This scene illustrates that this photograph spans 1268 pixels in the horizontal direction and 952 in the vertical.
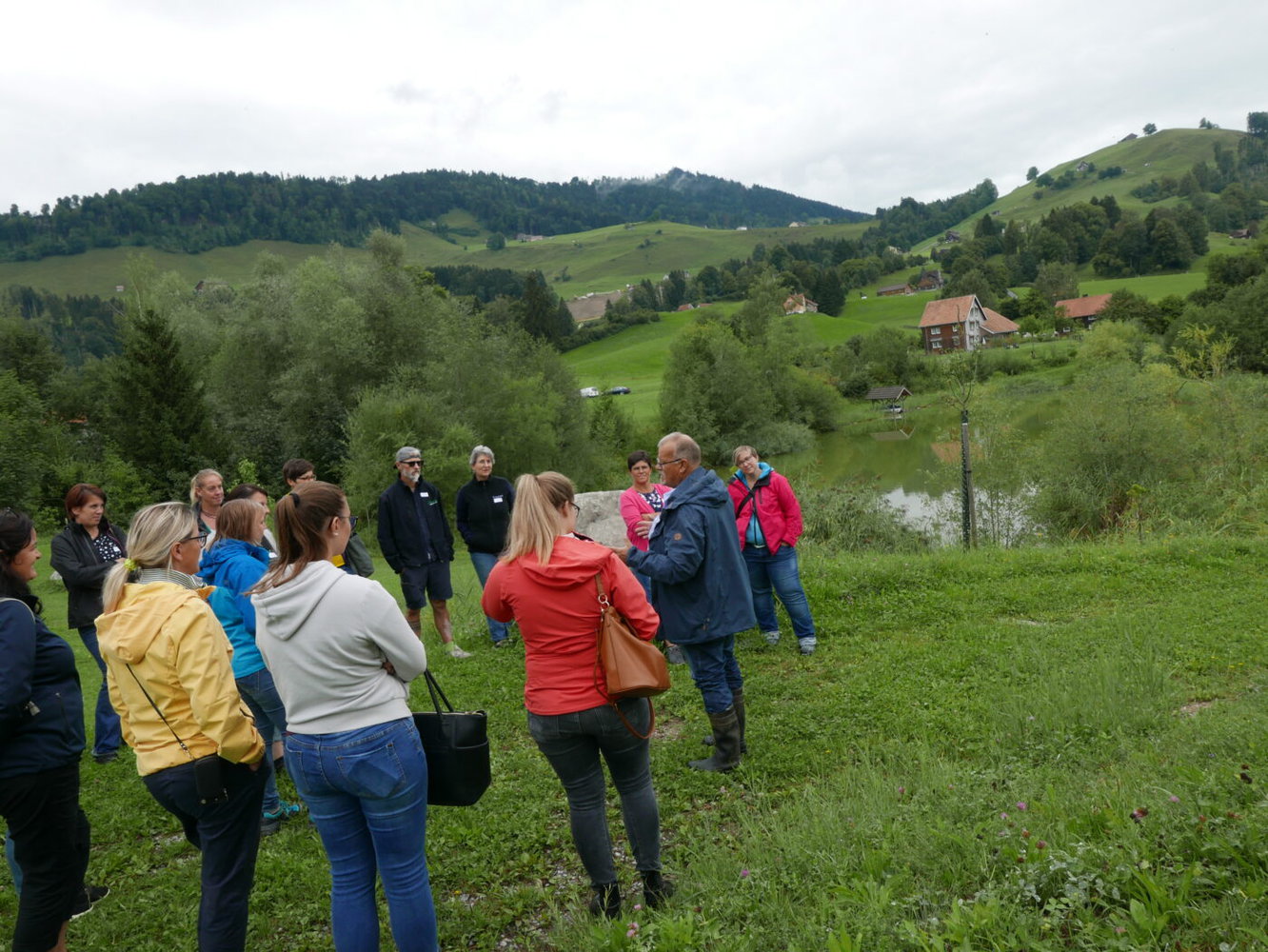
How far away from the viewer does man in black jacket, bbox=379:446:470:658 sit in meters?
7.93

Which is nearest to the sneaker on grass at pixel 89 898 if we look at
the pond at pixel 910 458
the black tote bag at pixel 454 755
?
the black tote bag at pixel 454 755

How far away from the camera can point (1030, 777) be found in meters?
3.96

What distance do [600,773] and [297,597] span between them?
1560 mm

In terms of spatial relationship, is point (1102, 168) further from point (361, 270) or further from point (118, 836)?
point (118, 836)

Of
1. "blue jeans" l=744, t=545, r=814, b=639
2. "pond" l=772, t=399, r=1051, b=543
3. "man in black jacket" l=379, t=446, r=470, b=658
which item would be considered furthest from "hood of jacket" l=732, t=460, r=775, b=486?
"pond" l=772, t=399, r=1051, b=543

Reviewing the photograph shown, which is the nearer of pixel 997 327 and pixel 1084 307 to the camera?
pixel 1084 307

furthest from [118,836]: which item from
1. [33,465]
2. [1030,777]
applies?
[33,465]

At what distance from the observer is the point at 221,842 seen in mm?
3229

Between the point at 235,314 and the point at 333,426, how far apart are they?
9.06 metres

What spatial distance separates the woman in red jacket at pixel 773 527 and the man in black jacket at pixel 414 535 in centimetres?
309

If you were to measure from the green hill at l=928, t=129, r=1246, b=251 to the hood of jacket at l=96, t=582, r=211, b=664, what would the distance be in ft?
583

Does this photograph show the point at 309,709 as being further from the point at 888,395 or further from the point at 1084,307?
the point at 1084,307

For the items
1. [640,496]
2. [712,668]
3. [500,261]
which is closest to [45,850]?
[712,668]

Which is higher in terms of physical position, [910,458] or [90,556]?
[90,556]
